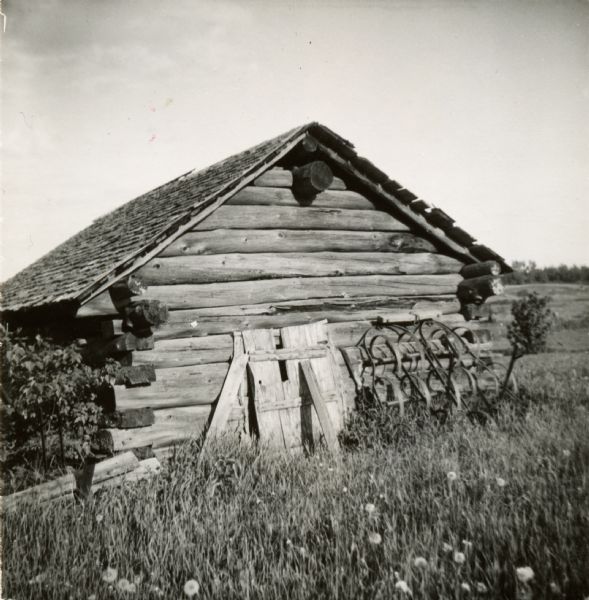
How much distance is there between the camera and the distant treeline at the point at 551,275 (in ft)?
138

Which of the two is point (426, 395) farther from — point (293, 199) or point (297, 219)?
point (293, 199)

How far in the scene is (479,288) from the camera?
7883 millimetres

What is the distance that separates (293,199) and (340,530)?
4879 millimetres

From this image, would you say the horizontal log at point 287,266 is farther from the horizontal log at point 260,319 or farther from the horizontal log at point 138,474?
the horizontal log at point 138,474

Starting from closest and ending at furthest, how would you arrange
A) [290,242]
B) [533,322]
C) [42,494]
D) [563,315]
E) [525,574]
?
[525,574] → [42,494] → [290,242] → [533,322] → [563,315]

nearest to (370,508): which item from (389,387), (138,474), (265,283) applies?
(138,474)

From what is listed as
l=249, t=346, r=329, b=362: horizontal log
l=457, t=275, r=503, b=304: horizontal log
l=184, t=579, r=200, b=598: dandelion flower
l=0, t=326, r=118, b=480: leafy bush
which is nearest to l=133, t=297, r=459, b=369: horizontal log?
l=249, t=346, r=329, b=362: horizontal log

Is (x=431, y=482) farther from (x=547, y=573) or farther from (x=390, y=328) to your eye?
(x=390, y=328)

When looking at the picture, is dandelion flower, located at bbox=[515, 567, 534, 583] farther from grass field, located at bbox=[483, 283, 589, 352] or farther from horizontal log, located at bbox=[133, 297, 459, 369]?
grass field, located at bbox=[483, 283, 589, 352]

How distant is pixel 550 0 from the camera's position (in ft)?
12.6

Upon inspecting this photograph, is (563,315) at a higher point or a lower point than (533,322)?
lower

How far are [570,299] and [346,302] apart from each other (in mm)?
36366

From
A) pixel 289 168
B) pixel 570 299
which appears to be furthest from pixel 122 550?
pixel 570 299

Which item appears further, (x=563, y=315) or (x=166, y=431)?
(x=563, y=315)
